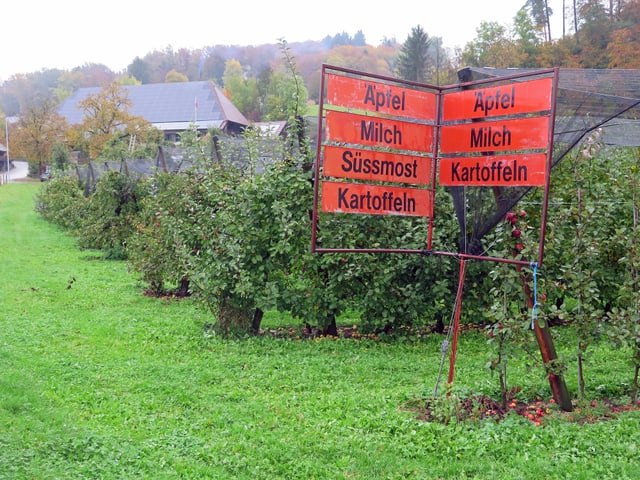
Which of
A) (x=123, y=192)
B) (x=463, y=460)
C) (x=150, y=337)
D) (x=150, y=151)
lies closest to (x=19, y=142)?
(x=150, y=151)

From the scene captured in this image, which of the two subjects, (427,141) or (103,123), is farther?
(103,123)

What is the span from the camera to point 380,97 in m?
5.26

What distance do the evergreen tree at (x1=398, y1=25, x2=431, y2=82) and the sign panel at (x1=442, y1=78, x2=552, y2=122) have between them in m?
52.7

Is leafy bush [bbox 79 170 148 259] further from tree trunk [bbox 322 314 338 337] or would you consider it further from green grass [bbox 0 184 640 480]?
tree trunk [bbox 322 314 338 337]

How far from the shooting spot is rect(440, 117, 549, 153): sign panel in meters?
4.79

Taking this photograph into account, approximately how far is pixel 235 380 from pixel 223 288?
1.82 metres

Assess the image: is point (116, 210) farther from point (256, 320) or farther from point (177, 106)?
point (177, 106)

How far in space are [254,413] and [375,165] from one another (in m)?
2.17

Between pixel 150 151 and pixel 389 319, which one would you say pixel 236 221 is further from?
pixel 150 151

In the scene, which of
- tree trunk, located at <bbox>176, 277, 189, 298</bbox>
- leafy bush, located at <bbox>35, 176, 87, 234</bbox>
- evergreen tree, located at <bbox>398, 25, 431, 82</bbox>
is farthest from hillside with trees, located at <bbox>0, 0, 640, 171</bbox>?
leafy bush, located at <bbox>35, 176, 87, 234</bbox>

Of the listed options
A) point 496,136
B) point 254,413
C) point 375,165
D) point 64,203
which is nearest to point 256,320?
point 254,413

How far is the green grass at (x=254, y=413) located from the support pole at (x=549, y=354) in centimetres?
24

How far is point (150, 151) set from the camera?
99.3ft

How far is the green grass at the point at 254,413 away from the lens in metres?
4.19
